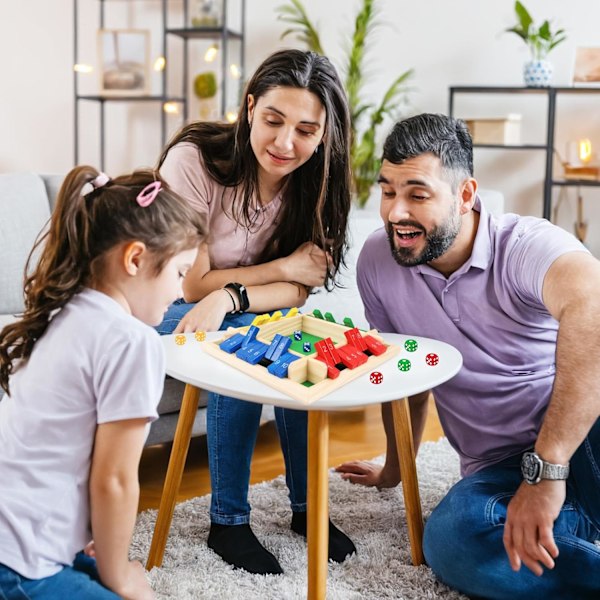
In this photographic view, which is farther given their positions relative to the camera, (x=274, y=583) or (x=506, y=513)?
(x=274, y=583)

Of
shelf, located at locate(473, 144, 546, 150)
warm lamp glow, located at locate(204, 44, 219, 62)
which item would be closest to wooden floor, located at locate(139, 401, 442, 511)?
shelf, located at locate(473, 144, 546, 150)

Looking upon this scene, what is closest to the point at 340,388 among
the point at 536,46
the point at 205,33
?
the point at 536,46

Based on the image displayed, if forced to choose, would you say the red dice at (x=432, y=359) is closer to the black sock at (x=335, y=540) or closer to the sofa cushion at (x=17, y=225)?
the black sock at (x=335, y=540)

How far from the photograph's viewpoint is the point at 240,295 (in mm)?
1693

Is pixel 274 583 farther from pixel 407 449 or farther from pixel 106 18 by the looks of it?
pixel 106 18

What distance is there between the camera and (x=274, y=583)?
1556 mm

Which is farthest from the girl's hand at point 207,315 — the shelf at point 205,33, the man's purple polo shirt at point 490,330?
the shelf at point 205,33

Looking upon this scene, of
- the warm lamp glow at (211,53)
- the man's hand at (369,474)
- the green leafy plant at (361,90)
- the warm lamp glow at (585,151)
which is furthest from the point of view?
the warm lamp glow at (211,53)

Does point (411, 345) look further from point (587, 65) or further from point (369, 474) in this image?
point (587, 65)

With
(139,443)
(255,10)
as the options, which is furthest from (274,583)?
(255,10)

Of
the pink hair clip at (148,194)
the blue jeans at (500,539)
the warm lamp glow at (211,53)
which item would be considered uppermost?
the warm lamp glow at (211,53)

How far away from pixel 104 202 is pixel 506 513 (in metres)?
0.89

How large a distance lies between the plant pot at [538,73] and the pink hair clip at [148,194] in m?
3.11

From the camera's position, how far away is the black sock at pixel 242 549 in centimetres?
160
